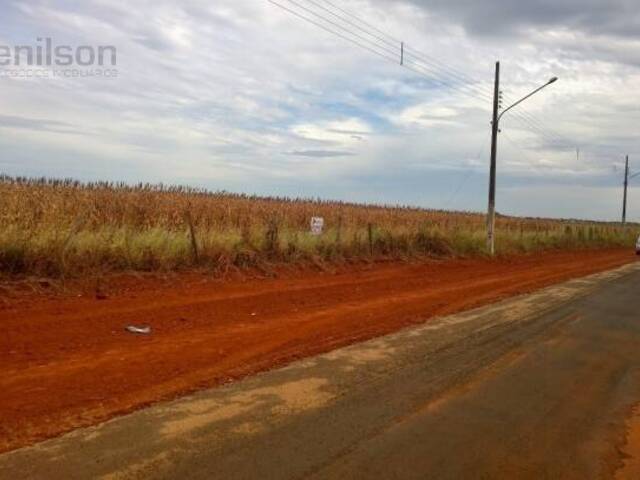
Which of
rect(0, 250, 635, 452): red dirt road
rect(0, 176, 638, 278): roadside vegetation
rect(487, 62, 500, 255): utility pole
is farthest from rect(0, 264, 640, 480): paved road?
rect(487, 62, 500, 255): utility pole

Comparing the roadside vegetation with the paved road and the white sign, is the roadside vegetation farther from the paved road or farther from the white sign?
the paved road

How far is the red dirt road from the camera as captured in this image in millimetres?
6496

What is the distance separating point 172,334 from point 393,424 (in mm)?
4753

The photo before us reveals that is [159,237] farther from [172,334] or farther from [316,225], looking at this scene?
[172,334]

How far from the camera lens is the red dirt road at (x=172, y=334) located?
6496 mm

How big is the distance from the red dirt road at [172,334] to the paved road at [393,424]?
1.78 ft

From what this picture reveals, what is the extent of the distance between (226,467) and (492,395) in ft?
11.2

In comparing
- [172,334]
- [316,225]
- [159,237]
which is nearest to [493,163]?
[316,225]

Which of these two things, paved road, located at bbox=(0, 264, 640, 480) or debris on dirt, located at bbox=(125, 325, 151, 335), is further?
debris on dirt, located at bbox=(125, 325, 151, 335)

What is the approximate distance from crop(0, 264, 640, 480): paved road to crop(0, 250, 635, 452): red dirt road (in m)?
0.54

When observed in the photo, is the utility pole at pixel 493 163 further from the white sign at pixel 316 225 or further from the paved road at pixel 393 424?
the paved road at pixel 393 424

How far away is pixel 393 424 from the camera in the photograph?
6.09m

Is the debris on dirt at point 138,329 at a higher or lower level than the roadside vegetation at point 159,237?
lower

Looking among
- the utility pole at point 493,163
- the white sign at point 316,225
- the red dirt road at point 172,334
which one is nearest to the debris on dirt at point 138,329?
the red dirt road at point 172,334
